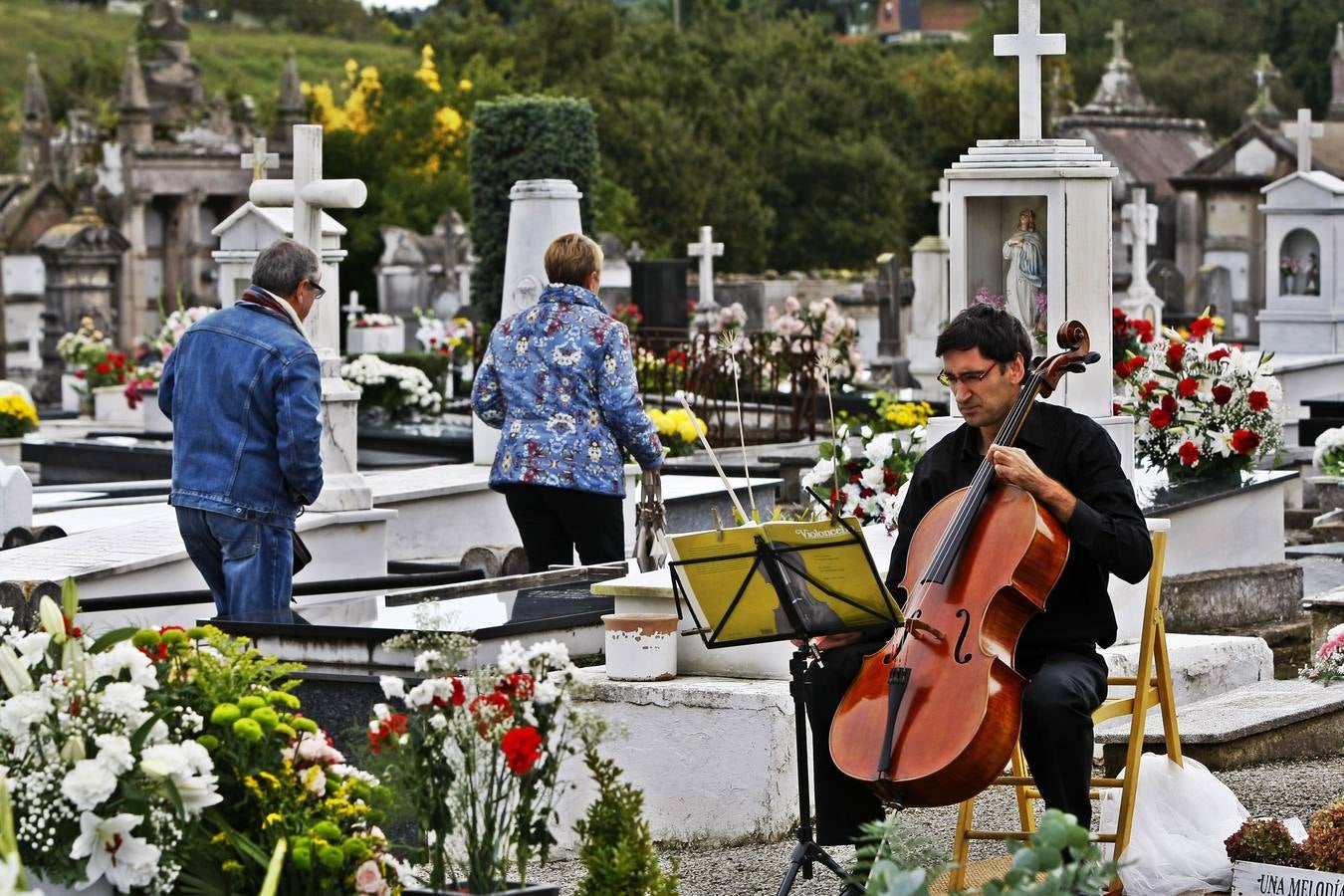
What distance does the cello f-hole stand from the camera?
4770mm

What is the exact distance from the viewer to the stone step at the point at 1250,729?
6352 millimetres

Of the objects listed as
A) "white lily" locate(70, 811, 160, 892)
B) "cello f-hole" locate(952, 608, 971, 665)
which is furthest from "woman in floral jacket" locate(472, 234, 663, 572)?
"white lily" locate(70, 811, 160, 892)

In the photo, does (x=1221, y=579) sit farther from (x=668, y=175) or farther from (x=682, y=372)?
(x=668, y=175)

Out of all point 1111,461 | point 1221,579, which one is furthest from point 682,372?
point 1111,461

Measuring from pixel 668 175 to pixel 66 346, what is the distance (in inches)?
941

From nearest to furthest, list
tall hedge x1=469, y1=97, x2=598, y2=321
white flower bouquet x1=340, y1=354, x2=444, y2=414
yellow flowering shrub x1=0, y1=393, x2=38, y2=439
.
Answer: yellow flowering shrub x1=0, y1=393, x2=38, y2=439 → white flower bouquet x1=340, y1=354, x2=444, y2=414 → tall hedge x1=469, y1=97, x2=598, y2=321

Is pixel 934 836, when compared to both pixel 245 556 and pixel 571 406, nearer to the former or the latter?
pixel 245 556

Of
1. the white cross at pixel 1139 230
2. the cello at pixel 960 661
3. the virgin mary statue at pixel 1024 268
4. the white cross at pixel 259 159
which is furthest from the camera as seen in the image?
the white cross at pixel 1139 230

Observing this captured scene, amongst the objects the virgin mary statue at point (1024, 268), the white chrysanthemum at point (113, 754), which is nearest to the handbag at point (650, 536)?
the virgin mary statue at point (1024, 268)

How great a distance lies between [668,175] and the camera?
150 ft

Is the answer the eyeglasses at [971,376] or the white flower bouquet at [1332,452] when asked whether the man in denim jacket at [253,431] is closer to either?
the eyeglasses at [971,376]

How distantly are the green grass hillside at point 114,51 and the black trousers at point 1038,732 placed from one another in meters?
56.9

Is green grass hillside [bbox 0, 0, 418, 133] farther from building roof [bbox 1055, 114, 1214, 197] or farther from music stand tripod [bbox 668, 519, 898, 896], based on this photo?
music stand tripod [bbox 668, 519, 898, 896]

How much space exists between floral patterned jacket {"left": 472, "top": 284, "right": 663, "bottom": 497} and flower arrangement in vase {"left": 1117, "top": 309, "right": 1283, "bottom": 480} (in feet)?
9.58
